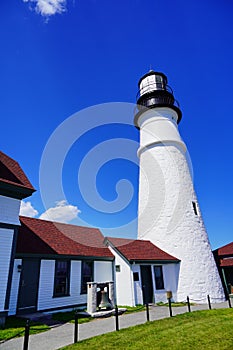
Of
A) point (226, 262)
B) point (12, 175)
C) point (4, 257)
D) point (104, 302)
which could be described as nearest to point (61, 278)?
point (104, 302)

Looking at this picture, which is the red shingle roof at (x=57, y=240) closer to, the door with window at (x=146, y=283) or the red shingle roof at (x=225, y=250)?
the door with window at (x=146, y=283)

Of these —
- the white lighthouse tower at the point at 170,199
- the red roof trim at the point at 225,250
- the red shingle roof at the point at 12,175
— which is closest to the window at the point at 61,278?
the red shingle roof at the point at 12,175

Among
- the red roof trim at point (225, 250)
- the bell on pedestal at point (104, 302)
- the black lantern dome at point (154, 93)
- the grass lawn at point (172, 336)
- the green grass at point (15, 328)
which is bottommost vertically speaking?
the grass lawn at point (172, 336)

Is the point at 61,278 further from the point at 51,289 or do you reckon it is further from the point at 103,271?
the point at 103,271

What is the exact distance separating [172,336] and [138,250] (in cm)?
798

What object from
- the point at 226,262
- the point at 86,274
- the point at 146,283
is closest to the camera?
the point at 86,274

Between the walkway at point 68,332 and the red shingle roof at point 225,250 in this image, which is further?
the red shingle roof at point 225,250

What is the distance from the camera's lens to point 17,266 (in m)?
10.5

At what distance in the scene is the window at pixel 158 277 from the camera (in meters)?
14.6

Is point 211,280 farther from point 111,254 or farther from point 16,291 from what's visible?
point 16,291

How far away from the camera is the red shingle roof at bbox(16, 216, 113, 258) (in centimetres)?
1169

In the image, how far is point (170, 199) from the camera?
17.1 metres

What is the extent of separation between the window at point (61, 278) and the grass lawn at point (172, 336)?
5151mm

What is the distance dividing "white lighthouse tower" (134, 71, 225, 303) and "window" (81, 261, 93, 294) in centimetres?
542
